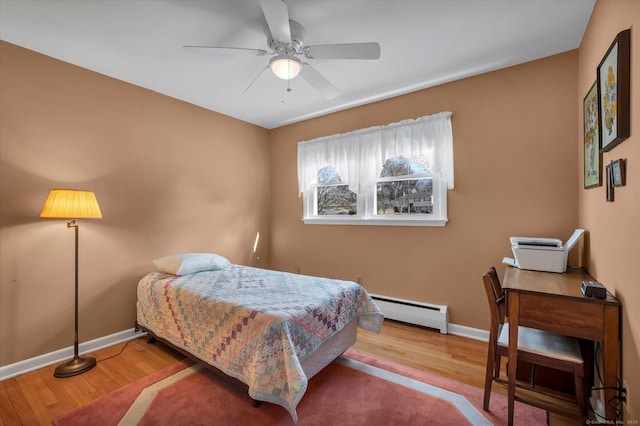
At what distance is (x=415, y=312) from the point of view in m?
3.13

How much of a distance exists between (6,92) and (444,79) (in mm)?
3897

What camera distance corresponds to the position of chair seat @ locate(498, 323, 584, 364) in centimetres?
156

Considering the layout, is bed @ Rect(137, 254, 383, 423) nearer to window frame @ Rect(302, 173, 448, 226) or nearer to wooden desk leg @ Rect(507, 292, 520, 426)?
wooden desk leg @ Rect(507, 292, 520, 426)

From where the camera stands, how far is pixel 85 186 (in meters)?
2.69

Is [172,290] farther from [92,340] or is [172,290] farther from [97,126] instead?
[97,126]

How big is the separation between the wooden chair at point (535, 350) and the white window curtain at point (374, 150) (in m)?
1.44

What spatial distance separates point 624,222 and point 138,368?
3.41 m

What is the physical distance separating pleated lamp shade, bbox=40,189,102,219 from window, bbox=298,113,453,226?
2476 millimetres

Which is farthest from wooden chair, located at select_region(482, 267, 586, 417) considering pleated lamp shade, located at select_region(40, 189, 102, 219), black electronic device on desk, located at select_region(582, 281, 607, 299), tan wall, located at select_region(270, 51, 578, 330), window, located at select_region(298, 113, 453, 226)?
pleated lamp shade, located at select_region(40, 189, 102, 219)

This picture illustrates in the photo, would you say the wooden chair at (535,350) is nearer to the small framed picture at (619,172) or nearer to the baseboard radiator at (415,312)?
the small framed picture at (619,172)

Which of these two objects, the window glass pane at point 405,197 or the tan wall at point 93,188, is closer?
the tan wall at point 93,188

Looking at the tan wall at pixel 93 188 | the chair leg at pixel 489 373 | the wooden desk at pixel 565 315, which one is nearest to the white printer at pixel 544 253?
the wooden desk at pixel 565 315

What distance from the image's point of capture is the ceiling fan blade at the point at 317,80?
221 cm

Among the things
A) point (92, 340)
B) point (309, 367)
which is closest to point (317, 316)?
point (309, 367)
